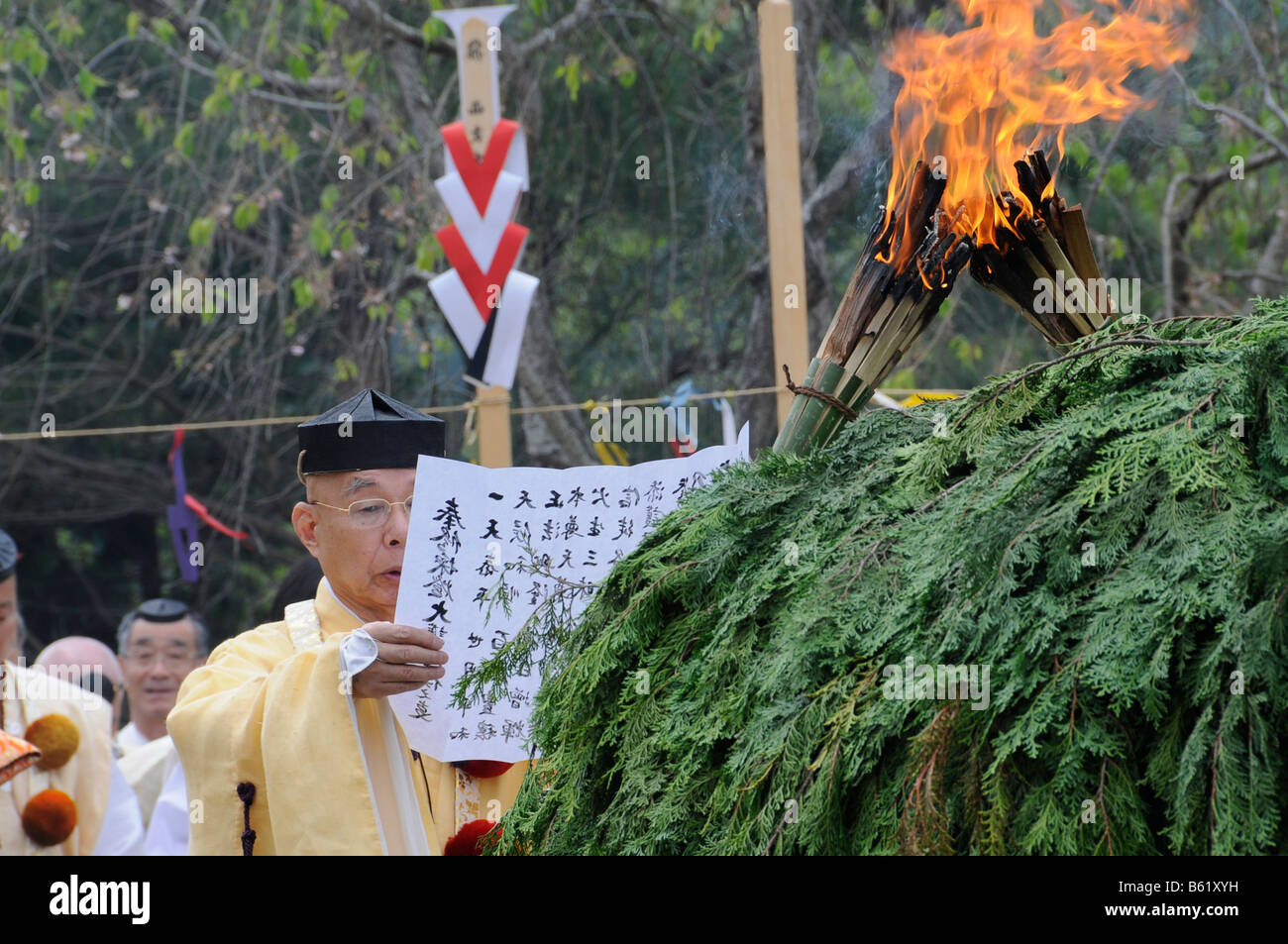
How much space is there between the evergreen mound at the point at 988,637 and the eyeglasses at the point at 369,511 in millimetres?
1410

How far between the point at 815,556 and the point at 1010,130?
105 cm

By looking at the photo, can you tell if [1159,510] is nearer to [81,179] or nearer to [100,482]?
[100,482]

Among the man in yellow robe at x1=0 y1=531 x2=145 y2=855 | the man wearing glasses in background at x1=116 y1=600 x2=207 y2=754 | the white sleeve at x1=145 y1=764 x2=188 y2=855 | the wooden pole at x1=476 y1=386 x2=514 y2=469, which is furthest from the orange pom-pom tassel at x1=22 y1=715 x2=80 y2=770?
the wooden pole at x1=476 y1=386 x2=514 y2=469

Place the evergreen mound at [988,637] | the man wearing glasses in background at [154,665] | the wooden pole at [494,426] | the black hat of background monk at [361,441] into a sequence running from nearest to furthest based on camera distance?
the evergreen mound at [988,637]
the black hat of background monk at [361,441]
the wooden pole at [494,426]
the man wearing glasses in background at [154,665]

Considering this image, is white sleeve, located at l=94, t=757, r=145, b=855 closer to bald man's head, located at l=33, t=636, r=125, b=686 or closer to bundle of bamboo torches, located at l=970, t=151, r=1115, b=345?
bald man's head, located at l=33, t=636, r=125, b=686

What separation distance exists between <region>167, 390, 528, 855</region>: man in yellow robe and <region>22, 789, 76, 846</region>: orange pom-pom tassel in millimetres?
1371

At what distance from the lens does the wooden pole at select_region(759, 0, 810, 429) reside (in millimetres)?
4836

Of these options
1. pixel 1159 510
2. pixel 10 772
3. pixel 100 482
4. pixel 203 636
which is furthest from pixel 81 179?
pixel 1159 510

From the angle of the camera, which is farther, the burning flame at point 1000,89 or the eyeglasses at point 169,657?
the eyeglasses at point 169,657

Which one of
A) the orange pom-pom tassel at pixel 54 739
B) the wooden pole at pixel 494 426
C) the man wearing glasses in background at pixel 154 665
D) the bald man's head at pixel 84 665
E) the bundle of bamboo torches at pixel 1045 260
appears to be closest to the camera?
the bundle of bamboo torches at pixel 1045 260

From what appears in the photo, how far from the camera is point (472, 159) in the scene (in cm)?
540

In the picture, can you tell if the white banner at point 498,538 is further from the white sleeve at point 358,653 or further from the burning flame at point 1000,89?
the burning flame at point 1000,89

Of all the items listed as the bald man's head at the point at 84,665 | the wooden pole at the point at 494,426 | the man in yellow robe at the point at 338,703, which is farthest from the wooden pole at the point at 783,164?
the bald man's head at the point at 84,665

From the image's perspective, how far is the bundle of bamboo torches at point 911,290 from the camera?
242 cm
